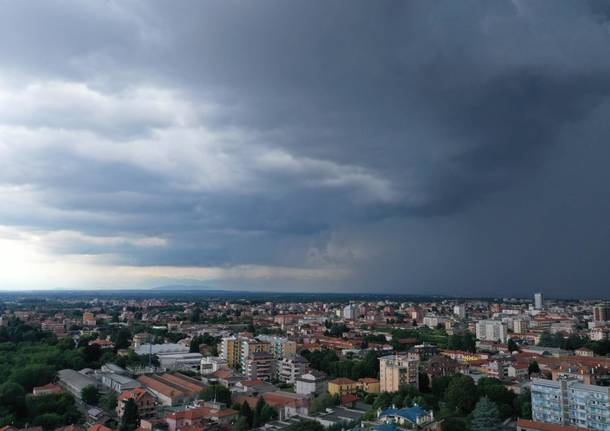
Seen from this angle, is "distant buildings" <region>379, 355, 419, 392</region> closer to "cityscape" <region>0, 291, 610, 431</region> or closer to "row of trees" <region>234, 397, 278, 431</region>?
"cityscape" <region>0, 291, 610, 431</region>

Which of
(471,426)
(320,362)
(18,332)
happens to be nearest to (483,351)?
(320,362)

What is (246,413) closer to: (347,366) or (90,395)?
(90,395)

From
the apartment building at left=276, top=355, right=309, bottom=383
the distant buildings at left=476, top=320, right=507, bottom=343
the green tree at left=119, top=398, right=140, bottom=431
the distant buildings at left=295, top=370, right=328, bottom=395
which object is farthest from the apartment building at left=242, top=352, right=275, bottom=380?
the distant buildings at left=476, top=320, right=507, bottom=343

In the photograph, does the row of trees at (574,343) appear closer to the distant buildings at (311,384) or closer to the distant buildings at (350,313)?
the distant buildings at (311,384)

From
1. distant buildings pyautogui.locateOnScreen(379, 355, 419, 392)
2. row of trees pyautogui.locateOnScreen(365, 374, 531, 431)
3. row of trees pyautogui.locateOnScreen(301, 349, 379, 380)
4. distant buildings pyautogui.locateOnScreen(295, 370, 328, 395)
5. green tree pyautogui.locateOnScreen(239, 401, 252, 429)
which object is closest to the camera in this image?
green tree pyautogui.locateOnScreen(239, 401, 252, 429)

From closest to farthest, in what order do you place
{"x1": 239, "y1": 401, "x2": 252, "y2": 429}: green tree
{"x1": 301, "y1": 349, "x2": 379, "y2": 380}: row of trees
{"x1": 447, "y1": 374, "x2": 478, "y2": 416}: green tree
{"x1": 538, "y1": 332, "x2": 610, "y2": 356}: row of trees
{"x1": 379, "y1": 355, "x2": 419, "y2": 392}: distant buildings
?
{"x1": 239, "y1": 401, "x2": 252, "y2": 429}: green tree
{"x1": 447, "y1": 374, "x2": 478, "y2": 416}: green tree
{"x1": 379, "y1": 355, "x2": 419, "y2": 392}: distant buildings
{"x1": 301, "y1": 349, "x2": 379, "y2": 380}: row of trees
{"x1": 538, "y1": 332, "x2": 610, "y2": 356}: row of trees

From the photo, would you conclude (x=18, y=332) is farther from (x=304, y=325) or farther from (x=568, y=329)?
(x=568, y=329)

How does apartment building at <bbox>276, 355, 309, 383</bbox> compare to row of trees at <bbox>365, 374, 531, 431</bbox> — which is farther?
apartment building at <bbox>276, 355, 309, 383</bbox>
